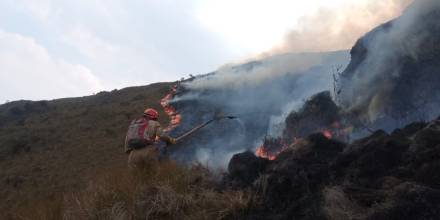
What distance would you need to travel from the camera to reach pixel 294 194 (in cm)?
905

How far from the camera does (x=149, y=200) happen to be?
368 inches

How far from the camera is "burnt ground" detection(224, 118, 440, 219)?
7.15 m

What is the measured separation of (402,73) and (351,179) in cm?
567

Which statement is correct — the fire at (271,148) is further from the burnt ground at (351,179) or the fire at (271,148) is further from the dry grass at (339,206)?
the dry grass at (339,206)

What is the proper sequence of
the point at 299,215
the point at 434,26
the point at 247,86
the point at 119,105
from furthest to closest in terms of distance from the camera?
the point at 119,105, the point at 247,86, the point at 434,26, the point at 299,215

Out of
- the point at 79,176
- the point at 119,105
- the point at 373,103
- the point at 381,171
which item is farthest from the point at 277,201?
the point at 119,105

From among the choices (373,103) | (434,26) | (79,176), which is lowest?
(79,176)

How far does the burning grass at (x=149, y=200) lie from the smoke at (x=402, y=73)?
4.93 metres

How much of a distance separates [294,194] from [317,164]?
0.82m

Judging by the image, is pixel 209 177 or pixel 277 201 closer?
pixel 277 201

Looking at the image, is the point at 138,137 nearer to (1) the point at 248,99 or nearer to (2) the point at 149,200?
(2) the point at 149,200

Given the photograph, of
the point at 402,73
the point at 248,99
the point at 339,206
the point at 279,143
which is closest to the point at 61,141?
the point at 248,99

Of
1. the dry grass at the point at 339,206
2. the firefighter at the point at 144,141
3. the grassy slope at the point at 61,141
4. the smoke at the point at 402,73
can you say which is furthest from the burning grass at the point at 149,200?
the grassy slope at the point at 61,141

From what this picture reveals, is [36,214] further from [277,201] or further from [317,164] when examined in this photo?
[317,164]
